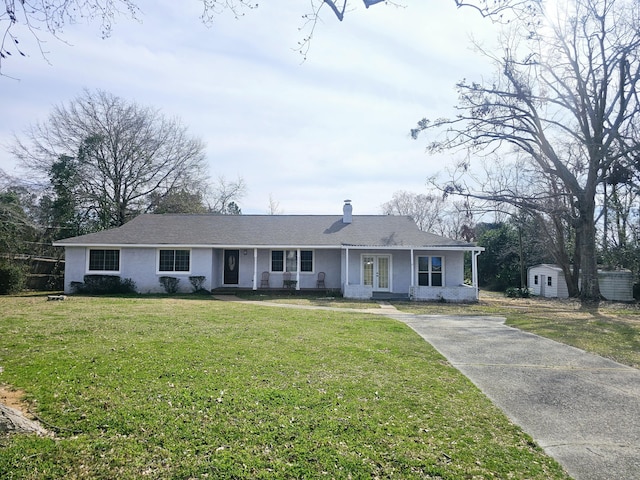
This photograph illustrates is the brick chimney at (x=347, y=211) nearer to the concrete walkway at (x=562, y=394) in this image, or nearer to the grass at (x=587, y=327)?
the grass at (x=587, y=327)

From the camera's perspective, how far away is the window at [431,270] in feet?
67.2

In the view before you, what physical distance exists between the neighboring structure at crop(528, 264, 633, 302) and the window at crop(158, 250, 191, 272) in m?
23.9

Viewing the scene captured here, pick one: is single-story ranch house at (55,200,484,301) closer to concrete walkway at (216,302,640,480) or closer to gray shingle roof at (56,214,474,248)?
gray shingle roof at (56,214,474,248)

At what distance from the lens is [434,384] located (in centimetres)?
554

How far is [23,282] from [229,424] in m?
20.0

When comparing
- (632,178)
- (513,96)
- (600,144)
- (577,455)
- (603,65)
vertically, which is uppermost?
(603,65)

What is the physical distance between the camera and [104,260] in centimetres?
1989

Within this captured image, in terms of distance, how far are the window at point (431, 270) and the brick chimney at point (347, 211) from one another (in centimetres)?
514

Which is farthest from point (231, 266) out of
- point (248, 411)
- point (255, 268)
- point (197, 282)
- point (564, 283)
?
point (564, 283)

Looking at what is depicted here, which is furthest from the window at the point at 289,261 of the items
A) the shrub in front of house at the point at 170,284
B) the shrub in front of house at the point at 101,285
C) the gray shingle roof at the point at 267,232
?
the shrub in front of house at the point at 101,285

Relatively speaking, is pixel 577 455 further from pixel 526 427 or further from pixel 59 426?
pixel 59 426

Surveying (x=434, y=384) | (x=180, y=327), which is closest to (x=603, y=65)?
(x=434, y=384)

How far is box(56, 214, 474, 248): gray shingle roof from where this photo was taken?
19734 mm

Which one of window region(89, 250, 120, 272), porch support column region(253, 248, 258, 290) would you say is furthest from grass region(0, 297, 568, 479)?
window region(89, 250, 120, 272)
